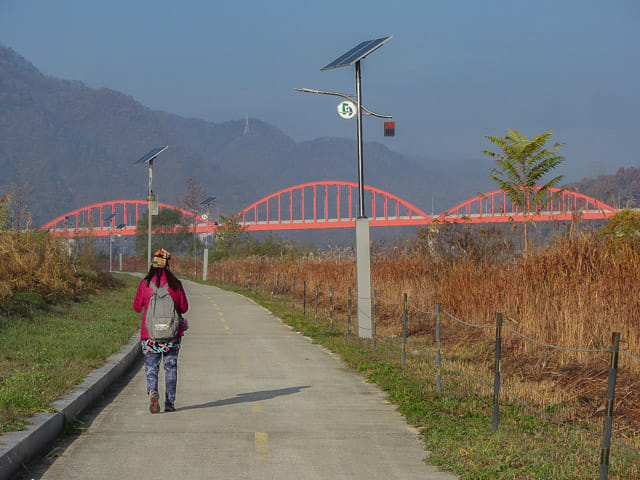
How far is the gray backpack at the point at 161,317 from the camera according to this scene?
9.83 metres

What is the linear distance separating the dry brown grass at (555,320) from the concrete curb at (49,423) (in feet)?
16.0

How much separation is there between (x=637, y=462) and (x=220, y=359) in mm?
8776

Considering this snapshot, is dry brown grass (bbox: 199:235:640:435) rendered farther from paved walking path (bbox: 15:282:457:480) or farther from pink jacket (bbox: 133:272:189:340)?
pink jacket (bbox: 133:272:189:340)

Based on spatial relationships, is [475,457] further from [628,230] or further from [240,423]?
[628,230]

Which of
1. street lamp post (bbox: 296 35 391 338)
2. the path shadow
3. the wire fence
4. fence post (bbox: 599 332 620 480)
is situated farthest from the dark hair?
street lamp post (bbox: 296 35 391 338)

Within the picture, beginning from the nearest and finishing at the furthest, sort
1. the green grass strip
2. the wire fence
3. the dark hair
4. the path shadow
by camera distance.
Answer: the wire fence, the green grass strip, the dark hair, the path shadow

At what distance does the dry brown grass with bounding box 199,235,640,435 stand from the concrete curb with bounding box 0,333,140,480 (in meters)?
4.88

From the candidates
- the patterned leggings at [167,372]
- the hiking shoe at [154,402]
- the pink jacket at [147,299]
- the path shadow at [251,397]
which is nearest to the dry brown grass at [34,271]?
the path shadow at [251,397]

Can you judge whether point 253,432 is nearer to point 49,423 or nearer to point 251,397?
point 49,423

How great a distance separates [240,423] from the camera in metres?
9.22

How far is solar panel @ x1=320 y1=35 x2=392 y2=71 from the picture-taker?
19.8 meters

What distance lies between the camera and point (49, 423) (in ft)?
26.9

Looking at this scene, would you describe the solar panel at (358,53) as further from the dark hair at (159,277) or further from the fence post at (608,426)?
the fence post at (608,426)

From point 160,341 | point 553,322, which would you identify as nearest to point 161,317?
point 160,341
